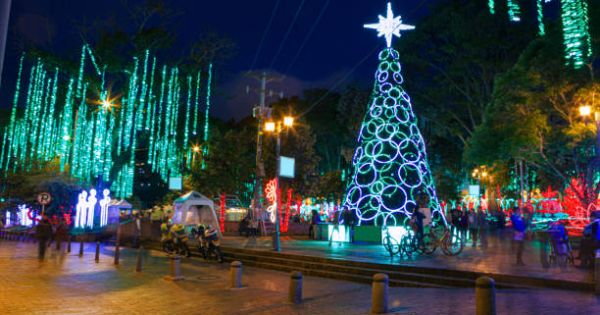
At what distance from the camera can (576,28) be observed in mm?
16047

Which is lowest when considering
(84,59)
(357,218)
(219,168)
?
(357,218)

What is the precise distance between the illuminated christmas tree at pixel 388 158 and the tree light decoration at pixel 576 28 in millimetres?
6746

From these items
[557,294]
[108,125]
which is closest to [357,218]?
[557,294]

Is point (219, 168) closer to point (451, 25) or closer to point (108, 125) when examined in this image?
point (108, 125)

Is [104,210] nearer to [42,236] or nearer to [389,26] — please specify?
[42,236]

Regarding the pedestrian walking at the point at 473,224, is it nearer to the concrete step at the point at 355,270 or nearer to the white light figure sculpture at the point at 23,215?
the concrete step at the point at 355,270

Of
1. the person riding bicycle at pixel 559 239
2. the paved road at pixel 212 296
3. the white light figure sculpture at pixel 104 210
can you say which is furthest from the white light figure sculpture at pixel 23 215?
the person riding bicycle at pixel 559 239

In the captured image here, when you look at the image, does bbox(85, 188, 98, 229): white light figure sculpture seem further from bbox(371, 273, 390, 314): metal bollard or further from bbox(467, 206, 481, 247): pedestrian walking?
bbox(371, 273, 390, 314): metal bollard

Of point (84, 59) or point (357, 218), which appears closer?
point (357, 218)

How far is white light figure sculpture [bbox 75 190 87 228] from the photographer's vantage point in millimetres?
33031

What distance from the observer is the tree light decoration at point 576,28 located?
47.0 ft

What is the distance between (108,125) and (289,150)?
13269mm

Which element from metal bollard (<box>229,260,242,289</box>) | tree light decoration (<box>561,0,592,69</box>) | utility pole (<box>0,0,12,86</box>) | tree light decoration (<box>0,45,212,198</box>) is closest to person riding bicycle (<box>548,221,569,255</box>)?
tree light decoration (<box>561,0,592,69</box>)

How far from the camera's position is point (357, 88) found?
40.4 m
